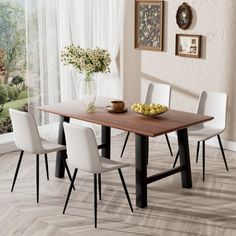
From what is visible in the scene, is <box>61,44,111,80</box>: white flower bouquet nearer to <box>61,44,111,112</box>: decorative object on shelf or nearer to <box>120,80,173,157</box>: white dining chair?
<box>61,44,111,112</box>: decorative object on shelf

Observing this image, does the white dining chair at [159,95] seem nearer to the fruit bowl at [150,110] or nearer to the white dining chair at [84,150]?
the fruit bowl at [150,110]

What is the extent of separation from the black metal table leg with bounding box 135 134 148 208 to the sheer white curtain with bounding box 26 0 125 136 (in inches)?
86.9

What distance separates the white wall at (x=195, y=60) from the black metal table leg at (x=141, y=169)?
2.00 meters

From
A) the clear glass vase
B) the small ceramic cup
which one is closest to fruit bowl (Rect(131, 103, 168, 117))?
the small ceramic cup

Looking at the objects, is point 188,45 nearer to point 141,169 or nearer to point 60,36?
point 60,36

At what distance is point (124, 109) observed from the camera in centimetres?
504

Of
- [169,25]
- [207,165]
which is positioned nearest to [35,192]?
[207,165]

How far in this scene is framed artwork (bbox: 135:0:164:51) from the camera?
6.50 metres

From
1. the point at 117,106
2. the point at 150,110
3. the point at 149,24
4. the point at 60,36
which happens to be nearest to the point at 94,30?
the point at 60,36

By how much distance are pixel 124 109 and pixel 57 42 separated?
1.74m

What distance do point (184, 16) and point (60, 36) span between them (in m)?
1.52

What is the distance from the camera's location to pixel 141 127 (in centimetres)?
438

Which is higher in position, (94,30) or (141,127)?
(94,30)

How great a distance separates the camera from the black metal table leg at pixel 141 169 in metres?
4.45
